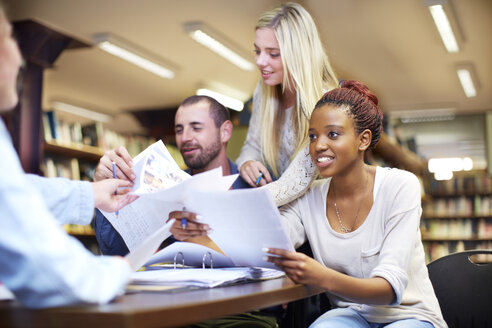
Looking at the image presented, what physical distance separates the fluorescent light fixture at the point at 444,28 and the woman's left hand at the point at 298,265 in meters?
4.23

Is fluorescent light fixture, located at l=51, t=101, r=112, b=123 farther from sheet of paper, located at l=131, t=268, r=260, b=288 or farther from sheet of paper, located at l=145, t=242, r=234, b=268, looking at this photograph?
sheet of paper, located at l=131, t=268, r=260, b=288

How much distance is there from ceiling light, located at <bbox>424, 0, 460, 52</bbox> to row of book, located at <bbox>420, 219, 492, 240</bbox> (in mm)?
2842

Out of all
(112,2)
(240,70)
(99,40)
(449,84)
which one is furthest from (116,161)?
(449,84)

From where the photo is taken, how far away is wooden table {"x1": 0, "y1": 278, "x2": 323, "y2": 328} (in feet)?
2.28

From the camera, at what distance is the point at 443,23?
17.1ft

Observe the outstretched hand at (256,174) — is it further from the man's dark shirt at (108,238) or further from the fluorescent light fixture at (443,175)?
the fluorescent light fixture at (443,175)

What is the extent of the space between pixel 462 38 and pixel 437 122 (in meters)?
4.15

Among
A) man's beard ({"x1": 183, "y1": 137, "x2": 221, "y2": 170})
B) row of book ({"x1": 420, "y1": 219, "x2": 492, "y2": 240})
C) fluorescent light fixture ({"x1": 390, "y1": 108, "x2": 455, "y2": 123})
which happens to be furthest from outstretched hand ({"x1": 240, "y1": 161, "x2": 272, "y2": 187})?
fluorescent light fixture ({"x1": 390, "y1": 108, "x2": 455, "y2": 123})

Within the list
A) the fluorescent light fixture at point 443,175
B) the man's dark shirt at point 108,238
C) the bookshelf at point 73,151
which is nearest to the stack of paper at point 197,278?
the man's dark shirt at point 108,238

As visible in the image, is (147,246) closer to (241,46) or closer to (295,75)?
(295,75)

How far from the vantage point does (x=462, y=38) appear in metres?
5.72

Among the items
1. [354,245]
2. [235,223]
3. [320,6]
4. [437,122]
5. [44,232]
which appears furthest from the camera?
[437,122]

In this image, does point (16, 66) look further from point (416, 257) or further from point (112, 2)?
point (112, 2)

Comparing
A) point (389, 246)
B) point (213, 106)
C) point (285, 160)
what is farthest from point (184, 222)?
point (213, 106)
